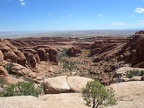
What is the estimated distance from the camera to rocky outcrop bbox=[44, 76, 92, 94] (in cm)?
2224

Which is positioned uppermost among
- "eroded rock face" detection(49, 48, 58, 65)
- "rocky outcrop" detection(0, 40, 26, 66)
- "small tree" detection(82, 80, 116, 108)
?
"small tree" detection(82, 80, 116, 108)

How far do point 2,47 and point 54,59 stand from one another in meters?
30.6

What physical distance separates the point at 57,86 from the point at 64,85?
698 mm

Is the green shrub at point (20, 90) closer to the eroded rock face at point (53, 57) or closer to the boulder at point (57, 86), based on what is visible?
A: the boulder at point (57, 86)

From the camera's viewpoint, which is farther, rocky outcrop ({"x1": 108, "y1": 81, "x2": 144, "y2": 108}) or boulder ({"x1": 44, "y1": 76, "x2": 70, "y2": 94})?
boulder ({"x1": 44, "y1": 76, "x2": 70, "y2": 94})

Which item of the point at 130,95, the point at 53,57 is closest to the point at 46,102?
the point at 130,95

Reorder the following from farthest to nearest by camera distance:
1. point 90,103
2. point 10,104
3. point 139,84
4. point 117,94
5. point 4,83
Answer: point 4,83, point 139,84, point 117,94, point 90,103, point 10,104

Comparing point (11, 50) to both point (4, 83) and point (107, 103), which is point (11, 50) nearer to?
point (4, 83)

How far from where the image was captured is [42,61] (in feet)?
265

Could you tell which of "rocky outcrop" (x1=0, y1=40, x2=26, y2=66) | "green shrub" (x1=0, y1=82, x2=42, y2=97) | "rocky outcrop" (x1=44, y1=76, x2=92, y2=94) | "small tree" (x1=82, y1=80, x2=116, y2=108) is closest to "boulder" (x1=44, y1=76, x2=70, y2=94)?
"rocky outcrop" (x1=44, y1=76, x2=92, y2=94)

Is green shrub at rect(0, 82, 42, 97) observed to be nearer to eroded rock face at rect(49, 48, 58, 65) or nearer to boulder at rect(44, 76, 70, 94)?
boulder at rect(44, 76, 70, 94)

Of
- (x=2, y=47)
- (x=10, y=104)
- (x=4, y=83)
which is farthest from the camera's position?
(x=2, y=47)

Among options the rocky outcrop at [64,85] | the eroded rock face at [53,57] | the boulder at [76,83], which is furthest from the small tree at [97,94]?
the eroded rock face at [53,57]

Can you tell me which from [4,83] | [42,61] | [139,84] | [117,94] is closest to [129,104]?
[117,94]
